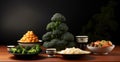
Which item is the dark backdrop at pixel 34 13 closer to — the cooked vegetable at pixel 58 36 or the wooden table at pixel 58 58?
the cooked vegetable at pixel 58 36

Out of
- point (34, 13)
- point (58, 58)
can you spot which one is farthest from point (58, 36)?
point (34, 13)

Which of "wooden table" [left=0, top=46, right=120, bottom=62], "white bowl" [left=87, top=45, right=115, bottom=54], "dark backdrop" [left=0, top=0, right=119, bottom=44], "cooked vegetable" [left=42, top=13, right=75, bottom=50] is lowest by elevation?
"wooden table" [left=0, top=46, right=120, bottom=62]

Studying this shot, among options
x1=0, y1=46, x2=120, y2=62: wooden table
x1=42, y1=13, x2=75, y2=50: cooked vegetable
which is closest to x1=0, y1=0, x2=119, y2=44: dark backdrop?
x1=42, y1=13, x2=75, y2=50: cooked vegetable

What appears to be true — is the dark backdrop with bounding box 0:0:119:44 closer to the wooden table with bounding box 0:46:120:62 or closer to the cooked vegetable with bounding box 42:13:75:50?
the cooked vegetable with bounding box 42:13:75:50

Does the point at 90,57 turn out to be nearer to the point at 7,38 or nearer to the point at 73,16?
the point at 73,16

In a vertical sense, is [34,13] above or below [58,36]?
above

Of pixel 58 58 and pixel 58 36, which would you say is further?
pixel 58 36

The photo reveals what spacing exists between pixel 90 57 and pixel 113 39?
1.29 m

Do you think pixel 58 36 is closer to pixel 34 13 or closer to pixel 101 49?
pixel 101 49

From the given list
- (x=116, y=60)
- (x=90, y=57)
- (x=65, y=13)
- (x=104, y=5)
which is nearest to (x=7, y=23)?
(x=65, y=13)

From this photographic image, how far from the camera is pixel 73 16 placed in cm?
357

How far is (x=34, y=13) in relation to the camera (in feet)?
11.6

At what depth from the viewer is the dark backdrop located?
349cm

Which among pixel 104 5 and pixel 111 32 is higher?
pixel 104 5
